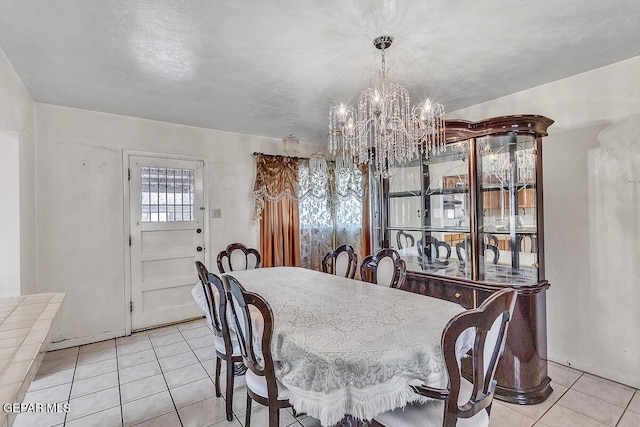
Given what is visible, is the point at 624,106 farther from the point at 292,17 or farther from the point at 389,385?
the point at 389,385

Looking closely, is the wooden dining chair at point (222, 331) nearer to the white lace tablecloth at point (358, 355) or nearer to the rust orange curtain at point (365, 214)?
the white lace tablecloth at point (358, 355)

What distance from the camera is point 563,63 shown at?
7.98 feet

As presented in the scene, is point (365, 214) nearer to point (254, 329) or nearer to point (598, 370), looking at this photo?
point (598, 370)

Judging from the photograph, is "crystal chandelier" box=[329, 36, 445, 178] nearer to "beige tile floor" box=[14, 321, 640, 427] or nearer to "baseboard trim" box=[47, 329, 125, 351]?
"beige tile floor" box=[14, 321, 640, 427]

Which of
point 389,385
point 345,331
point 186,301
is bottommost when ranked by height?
point 186,301

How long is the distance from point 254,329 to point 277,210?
2.88 meters

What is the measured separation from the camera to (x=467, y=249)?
9.25 ft

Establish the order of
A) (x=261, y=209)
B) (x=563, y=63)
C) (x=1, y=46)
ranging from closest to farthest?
(x=1, y=46), (x=563, y=63), (x=261, y=209)

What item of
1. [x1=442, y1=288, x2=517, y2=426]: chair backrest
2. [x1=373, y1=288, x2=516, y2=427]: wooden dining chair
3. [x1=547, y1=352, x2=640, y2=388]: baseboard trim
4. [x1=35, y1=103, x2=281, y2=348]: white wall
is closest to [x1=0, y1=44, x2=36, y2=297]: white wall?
[x1=35, y1=103, x2=281, y2=348]: white wall

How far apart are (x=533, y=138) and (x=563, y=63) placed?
22.9 inches

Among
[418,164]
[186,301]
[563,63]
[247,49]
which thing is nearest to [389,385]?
[247,49]

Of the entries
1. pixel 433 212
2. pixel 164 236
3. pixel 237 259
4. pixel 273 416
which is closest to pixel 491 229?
pixel 433 212

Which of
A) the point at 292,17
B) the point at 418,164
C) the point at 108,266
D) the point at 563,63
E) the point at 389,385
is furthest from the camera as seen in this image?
→ the point at 108,266

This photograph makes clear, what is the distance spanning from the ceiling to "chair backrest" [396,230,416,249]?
140cm
